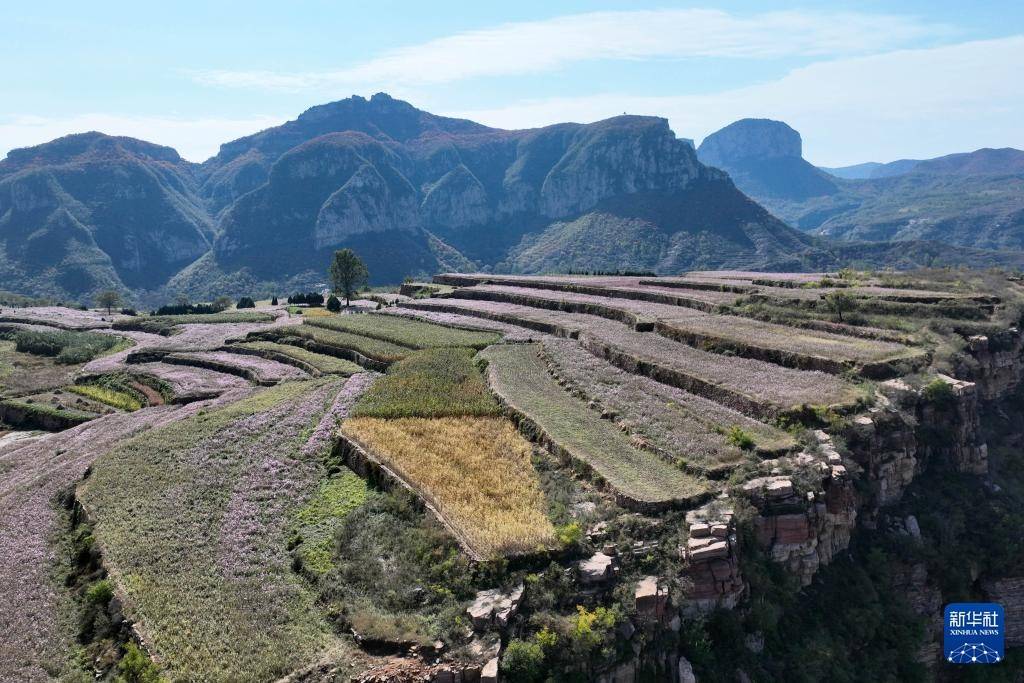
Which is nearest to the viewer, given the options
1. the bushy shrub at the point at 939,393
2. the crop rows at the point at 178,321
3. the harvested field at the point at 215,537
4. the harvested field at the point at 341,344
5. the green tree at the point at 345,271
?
the harvested field at the point at 215,537

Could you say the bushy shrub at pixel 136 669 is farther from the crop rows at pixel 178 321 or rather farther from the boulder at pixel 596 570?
the crop rows at pixel 178 321

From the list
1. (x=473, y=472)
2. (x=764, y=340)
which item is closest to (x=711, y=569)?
(x=473, y=472)

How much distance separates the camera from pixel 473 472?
29.4 meters

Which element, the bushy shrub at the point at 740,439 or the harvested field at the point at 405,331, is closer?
the bushy shrub at the point at 740,439

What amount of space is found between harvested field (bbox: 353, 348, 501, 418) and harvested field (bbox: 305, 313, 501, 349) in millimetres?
6514

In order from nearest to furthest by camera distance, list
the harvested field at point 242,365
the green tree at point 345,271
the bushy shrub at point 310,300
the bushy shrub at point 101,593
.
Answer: the bushy shrub at point 101,593 < the harvested field at point 242,365 < the green tree at point 345,271 < the bushy shrub at point 310,300

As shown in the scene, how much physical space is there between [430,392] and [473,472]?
1255 centimetres

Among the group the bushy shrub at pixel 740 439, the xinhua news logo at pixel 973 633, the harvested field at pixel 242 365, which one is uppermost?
the bushy shrub at pixel 740 439

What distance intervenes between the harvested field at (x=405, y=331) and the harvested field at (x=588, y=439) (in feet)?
34.9

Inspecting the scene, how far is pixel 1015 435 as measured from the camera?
147 ft

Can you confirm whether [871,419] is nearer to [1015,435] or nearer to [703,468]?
[703,468]

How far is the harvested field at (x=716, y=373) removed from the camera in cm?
3447

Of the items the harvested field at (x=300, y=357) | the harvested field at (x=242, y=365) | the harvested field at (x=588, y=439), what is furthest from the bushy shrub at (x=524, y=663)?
the harvested field at (x=242, y=365)

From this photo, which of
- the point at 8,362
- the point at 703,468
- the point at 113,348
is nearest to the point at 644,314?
the point at 703,468
